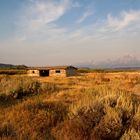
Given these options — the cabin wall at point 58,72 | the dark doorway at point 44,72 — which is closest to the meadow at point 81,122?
the cabin wall at point 58,72

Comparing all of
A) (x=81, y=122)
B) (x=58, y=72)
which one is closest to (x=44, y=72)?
(x=58, y=72)

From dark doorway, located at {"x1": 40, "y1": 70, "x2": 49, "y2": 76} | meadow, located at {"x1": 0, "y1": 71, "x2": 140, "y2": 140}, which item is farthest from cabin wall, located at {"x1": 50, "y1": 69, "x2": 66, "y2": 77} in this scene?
meadow, located at {"x1": 0, "y1": 71, "x2": 140, "y2": 140}

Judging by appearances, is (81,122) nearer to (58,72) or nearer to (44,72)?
(58,72)

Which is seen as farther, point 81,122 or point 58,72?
point 58,72

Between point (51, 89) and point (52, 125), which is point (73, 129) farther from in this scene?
point (51, 89)

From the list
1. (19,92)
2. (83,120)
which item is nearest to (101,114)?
(83,120)

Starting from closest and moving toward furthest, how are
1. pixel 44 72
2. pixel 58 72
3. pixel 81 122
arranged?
1. pixel 81 122
2. pixel 58 72
3. pixel 44 72

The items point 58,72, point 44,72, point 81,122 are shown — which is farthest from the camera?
point 44,72

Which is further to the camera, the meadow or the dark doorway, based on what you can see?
the dark doorway

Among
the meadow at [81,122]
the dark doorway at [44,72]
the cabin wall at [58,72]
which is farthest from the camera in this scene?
the dark doorway at [44,72]

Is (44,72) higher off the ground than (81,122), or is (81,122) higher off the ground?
(44,72)

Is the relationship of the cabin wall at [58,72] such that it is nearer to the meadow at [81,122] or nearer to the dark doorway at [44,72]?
the dark doorway at [44,72]

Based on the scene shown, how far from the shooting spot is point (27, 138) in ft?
26.7

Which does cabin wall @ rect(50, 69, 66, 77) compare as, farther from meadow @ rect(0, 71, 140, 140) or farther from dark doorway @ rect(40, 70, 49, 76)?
meadow @ rect(0, 71, 140, 140)
